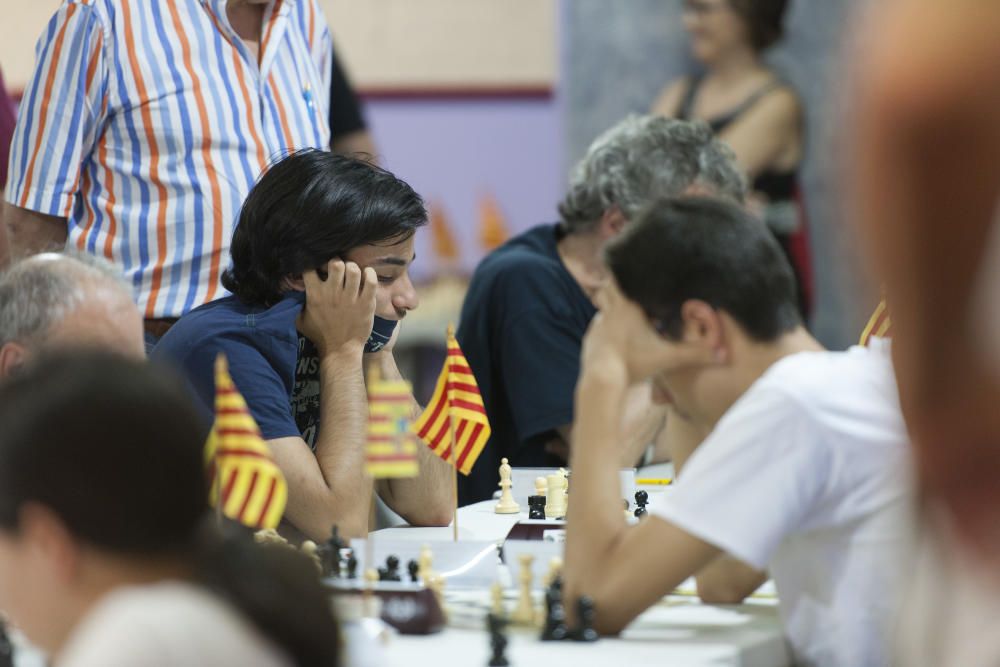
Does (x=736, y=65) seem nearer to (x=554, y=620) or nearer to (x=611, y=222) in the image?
(x=611, y=222)

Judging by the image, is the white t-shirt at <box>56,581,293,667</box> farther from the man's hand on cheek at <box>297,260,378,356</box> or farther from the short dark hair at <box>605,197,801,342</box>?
the man's hand on cheek at <box>297,260,378,356</box>

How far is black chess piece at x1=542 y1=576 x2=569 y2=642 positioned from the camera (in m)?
2.03

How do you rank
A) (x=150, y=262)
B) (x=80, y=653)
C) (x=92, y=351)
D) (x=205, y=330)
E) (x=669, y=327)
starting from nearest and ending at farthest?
(x=80, y=653)
(x=92, y=351)
(x=669, y=327)
(x=205, y=330)
(x=150, y=262)

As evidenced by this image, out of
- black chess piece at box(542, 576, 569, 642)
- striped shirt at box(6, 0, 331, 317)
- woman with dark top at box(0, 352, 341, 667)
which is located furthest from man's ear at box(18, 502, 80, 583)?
striped shirt at box(6, 0, 331, 317)

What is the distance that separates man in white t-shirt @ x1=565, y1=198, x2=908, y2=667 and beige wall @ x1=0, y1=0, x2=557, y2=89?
549 centimetres

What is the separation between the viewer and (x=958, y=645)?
58 cm

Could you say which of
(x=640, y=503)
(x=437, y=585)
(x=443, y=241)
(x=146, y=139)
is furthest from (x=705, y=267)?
(x=443, y=241)

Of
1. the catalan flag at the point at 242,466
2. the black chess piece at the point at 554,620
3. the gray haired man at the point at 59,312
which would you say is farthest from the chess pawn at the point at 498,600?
the gray haired man at the point at 59,312

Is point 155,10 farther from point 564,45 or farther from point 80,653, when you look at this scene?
point 564,45

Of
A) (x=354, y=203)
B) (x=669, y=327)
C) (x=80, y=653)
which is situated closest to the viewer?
(x=80, y=653)

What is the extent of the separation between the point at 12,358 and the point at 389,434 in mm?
689

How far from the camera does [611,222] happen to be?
4238 millimetres

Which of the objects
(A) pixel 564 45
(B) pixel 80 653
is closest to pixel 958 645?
(B) pixel 80 653

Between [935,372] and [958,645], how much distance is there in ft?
0.52
